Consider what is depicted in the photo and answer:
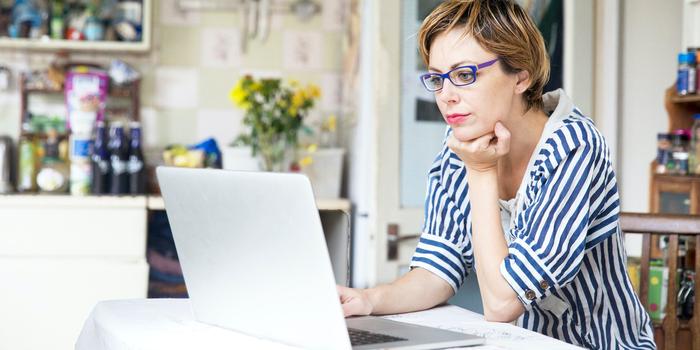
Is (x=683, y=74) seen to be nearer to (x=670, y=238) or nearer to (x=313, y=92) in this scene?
(x=670, y=238)

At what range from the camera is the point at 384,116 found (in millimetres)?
2914

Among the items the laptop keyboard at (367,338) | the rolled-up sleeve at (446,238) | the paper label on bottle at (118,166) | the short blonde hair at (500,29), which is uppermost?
the short blonde hair at (500,29)

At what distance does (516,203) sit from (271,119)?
184 cm

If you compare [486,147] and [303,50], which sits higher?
[303,50]

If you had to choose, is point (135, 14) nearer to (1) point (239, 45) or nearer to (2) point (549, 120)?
(1) point (239, 45)

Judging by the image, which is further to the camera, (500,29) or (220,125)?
(220,125)

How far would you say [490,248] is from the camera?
1307mm

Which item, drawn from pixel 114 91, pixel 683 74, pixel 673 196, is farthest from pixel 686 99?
pixel 114 91

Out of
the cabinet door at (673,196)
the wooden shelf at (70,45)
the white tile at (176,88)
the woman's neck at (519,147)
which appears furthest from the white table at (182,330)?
the white tile at (176,88)

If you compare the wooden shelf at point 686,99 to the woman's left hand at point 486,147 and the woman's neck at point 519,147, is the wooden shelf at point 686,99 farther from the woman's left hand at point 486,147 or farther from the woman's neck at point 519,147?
the woman's left hand at point 486,147

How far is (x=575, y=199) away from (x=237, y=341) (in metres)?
0.54

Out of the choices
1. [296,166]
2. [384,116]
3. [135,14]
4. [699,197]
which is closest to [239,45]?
[135,14]

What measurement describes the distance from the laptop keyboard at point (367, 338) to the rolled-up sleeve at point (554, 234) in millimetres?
245

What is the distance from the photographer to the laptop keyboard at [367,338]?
108 centimetres
